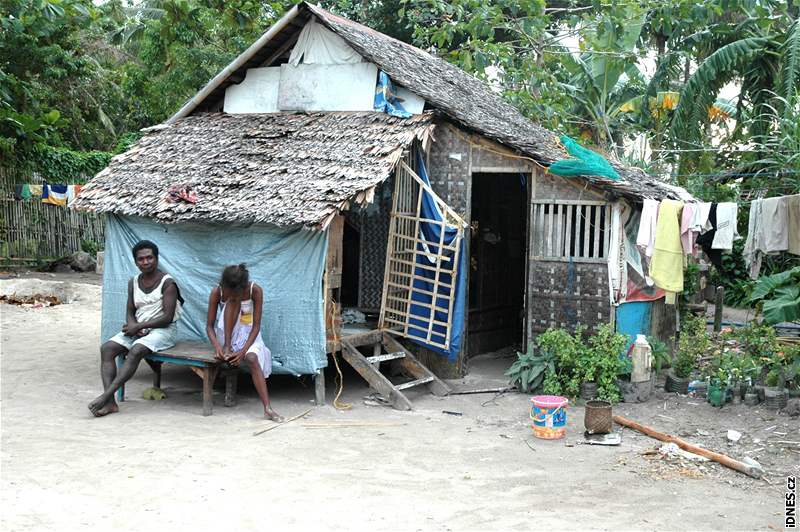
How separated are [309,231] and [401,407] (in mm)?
2086

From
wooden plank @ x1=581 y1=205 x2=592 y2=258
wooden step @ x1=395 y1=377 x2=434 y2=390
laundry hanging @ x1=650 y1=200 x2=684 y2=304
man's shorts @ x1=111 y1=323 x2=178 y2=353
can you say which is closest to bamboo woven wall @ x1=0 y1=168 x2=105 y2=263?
man's shorts @ x1=111 y1=323 x2=178 y2=353

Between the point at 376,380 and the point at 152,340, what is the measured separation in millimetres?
2371

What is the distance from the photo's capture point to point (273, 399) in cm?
878

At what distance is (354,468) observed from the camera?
21.0 feet

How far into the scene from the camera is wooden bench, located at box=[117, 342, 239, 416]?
789 cm

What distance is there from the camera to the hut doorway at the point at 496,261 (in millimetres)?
11875

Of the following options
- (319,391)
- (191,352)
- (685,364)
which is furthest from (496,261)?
(191,352)

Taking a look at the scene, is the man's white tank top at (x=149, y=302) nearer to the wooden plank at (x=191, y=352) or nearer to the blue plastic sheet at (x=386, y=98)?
the wooden plank at (x=191, y=352)

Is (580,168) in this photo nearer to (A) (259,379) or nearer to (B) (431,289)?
(B) (431,289)

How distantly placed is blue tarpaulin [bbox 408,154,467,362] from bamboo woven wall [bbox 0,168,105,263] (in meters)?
12.4

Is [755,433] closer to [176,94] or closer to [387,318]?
[387,318]

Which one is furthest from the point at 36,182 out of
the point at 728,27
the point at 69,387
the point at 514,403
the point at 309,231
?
the point at 728,27

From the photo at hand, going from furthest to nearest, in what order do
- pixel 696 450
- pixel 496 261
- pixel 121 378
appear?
pixel 496 261
pixel 121 378
pixel 696 450

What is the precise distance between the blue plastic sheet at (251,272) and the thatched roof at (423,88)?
7.65 feet
